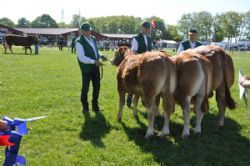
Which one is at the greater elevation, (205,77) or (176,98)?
(205,77)

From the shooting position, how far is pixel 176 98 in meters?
6.66

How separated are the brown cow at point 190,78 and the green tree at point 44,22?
505 feet

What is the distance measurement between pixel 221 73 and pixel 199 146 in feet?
5.83

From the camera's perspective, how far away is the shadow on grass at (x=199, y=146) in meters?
5.64

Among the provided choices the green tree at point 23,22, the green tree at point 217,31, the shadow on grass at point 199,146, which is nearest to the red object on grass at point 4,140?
the shadow on grass at point 199,146

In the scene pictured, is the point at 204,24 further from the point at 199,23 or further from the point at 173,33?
the point at 173,33

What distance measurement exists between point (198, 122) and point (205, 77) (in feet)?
3.40

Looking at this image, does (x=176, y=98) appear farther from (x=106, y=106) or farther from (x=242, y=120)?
(x=106, y=106)

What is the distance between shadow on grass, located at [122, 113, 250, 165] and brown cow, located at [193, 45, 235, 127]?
1.89ft

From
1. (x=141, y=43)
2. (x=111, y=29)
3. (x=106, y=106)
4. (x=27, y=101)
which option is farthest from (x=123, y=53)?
(x=111, y=29)

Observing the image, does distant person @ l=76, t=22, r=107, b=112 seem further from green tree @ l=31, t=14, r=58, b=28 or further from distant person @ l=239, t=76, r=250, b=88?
green tree @ l=31, t=14, r=58, b=28

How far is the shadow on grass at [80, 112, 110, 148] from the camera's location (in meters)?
6.59

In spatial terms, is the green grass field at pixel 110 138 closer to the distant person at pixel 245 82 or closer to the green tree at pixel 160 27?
the distant person at pixel 245 82

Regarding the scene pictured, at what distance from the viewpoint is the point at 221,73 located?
723 centimetres
